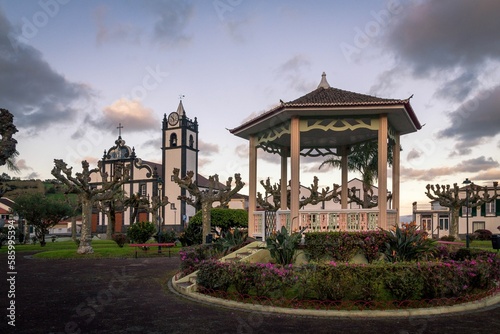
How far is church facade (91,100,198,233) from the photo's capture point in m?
63.1

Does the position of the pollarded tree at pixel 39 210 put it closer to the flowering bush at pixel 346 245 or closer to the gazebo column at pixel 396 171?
the flowering bush at pixel 346 245

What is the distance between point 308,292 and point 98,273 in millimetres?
A: 9286

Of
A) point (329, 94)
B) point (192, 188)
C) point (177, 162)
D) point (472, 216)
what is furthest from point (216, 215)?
point (472, 216)

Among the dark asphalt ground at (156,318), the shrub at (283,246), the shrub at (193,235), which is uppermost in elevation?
the shrub at (283,246)

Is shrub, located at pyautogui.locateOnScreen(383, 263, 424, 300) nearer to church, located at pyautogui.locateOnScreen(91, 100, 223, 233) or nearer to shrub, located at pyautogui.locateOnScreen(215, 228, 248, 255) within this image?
shrub, located at pyautogui.locateOnScreen(215, 228, 248, 255)

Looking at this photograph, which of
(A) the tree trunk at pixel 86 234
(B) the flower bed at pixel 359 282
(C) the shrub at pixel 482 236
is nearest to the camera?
(B) the flower bed at pixel 359 282

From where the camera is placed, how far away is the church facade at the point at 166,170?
63.1m

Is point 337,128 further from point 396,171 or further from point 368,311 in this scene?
point 368,311

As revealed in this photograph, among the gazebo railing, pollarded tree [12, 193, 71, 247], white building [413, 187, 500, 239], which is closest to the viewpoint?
the gazebo railing

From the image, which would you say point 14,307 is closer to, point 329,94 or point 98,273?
point 98,273

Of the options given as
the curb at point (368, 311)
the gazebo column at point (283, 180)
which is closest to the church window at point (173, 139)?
the gazebo column at point (283, 180)

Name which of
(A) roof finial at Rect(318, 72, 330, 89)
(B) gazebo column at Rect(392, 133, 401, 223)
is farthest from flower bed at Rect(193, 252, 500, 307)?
(A) roof finial at Rect(318, 72, 330, 89)

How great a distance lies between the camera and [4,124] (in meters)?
25.2

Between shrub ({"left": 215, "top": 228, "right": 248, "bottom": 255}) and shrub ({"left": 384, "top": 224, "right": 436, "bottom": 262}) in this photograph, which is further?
shrub ({"left": 215, "top": 228, "right": 248, "bottom": 255})
